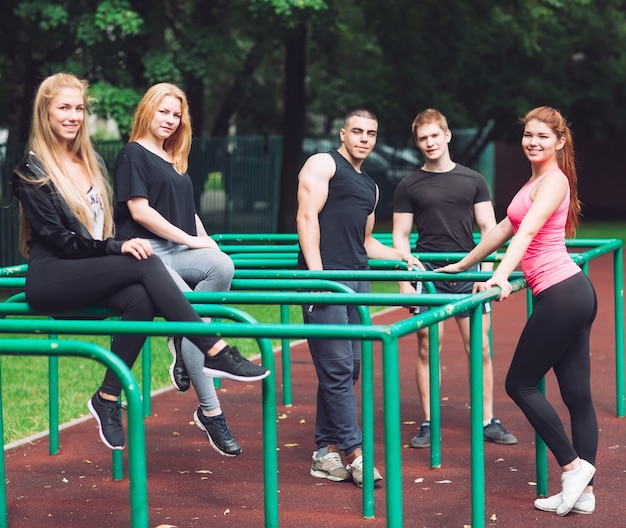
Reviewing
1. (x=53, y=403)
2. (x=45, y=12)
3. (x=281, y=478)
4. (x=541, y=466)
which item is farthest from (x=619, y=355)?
(x=45, y=12)

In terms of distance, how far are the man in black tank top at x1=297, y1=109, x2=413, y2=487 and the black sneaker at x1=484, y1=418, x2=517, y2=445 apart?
97cm

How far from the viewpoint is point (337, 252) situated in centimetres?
566

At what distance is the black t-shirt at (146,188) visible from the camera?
16.1ft

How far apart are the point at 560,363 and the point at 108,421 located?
6.48ft

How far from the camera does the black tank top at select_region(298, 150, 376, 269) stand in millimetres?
5586

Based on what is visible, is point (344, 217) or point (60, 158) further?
point (344, 217)

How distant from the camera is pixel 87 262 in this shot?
4.52 meters

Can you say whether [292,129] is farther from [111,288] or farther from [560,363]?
[111,288]

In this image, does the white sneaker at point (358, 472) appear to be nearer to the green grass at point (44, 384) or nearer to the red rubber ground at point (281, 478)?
the red rubber ground at point (281, 478)

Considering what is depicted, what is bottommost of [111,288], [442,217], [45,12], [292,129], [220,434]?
[220,434]

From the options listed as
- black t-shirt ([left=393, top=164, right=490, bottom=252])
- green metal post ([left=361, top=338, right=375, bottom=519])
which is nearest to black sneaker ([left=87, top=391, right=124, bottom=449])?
green metal post ([left=361, top=338, right=375, bottom=519])

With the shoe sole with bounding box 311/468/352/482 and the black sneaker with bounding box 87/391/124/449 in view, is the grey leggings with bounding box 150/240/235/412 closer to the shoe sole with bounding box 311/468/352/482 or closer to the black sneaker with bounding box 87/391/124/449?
the black sneaker with bounding box 87/391/124/449

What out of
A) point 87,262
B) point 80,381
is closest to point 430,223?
point 87,262

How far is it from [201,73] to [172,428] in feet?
25.8
